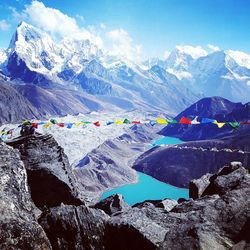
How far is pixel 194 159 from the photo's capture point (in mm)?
161250

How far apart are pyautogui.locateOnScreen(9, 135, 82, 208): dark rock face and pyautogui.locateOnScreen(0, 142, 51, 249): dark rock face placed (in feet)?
16.2

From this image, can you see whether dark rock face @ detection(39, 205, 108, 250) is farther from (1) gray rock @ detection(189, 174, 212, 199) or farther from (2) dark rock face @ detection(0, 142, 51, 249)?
(1) gray rock @ detection(189, 174, 212, 199)

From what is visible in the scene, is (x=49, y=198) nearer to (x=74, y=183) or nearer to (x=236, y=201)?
(x=74, y=183)

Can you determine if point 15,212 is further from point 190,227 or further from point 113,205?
point 113,205

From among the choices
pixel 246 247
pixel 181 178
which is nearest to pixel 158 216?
pixel 246 247

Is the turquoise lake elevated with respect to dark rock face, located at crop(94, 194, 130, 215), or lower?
lower

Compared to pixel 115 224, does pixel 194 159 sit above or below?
above

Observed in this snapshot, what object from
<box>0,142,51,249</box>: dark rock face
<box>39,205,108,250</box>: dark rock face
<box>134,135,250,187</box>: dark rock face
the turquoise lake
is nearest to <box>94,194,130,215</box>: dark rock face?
<box>39,205,108,250</box>: dark rock face

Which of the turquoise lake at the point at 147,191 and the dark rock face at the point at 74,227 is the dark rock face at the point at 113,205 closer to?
the dark rock face at the point at 74,227

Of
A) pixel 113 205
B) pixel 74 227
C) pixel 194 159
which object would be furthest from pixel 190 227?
pixel 194 159

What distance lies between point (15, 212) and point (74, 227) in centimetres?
259

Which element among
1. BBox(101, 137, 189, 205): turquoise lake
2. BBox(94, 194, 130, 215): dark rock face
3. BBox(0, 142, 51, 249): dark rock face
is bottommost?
BBox(101, 137, 189, 205): turquoise lake

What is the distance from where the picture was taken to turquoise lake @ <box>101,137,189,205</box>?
150 metres

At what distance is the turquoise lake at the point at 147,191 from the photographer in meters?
150
